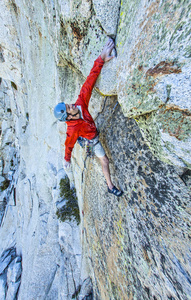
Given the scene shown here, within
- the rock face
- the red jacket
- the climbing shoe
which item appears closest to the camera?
the rock face

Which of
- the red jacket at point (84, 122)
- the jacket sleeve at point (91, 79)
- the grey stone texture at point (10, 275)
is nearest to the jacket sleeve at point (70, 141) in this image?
the red jacket at point (84, 122)

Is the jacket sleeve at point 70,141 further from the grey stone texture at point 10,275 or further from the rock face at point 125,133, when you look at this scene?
the grey stone texture at point 10,275

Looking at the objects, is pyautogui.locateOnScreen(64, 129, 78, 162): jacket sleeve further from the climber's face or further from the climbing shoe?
the climbing shoe

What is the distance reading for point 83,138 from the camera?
3.20m

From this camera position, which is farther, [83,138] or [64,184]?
[64,184]

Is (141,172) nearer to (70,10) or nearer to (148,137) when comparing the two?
(148,137)

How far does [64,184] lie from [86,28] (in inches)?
244

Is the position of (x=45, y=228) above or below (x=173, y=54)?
below

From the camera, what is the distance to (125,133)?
2.40 metres

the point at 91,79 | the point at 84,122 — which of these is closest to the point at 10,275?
the point at 84,122

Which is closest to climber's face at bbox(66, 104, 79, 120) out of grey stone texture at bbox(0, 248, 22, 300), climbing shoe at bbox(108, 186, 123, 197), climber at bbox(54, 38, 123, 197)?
climber at bbox(54, 38, 123, 197)

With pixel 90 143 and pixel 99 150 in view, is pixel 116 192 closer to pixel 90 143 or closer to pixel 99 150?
pixel 99 150

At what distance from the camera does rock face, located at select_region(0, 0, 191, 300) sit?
1.33 meters

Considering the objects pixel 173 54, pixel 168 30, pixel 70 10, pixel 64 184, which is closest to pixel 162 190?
pixel 173 54
